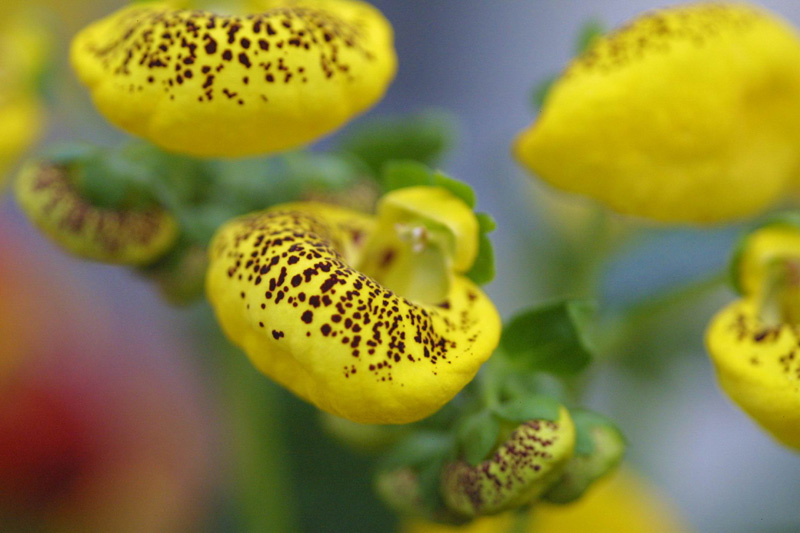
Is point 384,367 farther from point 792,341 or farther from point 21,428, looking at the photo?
point 21,428

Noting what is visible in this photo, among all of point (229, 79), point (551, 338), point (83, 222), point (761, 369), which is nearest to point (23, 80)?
point (83, 222)

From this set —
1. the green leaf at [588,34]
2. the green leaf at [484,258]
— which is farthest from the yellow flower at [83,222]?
the green leaf at [588,34]

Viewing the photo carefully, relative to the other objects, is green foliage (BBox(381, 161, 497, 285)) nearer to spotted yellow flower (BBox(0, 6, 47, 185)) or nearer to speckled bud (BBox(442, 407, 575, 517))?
speckled bud (BBox(442, 407, 575, 517))

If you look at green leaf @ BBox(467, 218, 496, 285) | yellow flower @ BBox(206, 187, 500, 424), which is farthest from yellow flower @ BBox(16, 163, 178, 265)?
green leaf @ BBox(467, 218, 496, 285)

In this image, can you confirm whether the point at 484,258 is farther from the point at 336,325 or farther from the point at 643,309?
the point at 643,309

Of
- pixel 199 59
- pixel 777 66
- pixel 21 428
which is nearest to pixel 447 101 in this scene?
pixel 21 428

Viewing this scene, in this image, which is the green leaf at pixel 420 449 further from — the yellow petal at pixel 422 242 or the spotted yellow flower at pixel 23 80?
the spotted yellow flower at pixel 23 80
